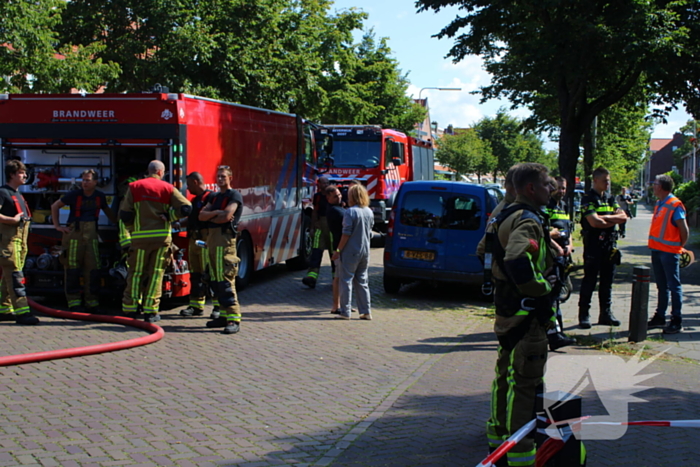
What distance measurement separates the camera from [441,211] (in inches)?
438

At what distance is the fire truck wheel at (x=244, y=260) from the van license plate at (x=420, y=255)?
8.15ft

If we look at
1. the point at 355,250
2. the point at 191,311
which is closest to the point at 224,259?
the point at 191,311

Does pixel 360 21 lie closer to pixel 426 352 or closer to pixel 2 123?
pixel 2 123

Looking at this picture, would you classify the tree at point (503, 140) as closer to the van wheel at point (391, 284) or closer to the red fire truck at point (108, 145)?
the van wheel at point (391, 284)

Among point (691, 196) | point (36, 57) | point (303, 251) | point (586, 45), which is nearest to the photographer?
point (586, 45)

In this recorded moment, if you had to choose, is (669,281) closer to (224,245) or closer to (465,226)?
(465,226)

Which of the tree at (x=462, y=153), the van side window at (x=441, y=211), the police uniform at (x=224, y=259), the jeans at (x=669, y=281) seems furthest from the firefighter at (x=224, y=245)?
the tree at (x=462, y=153)

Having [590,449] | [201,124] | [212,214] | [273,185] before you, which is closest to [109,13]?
[273,185]

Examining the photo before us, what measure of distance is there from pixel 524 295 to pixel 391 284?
25.4 ft

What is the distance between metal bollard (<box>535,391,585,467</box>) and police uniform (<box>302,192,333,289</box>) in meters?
7.79

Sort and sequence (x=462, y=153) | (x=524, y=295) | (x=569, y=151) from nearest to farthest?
(x=524, y=295), (x=569, y=151), (x=462, y=153)

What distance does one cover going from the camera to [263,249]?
1204 cm

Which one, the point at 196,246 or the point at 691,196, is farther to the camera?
the point at 691,196

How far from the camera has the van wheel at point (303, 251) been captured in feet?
47.3
